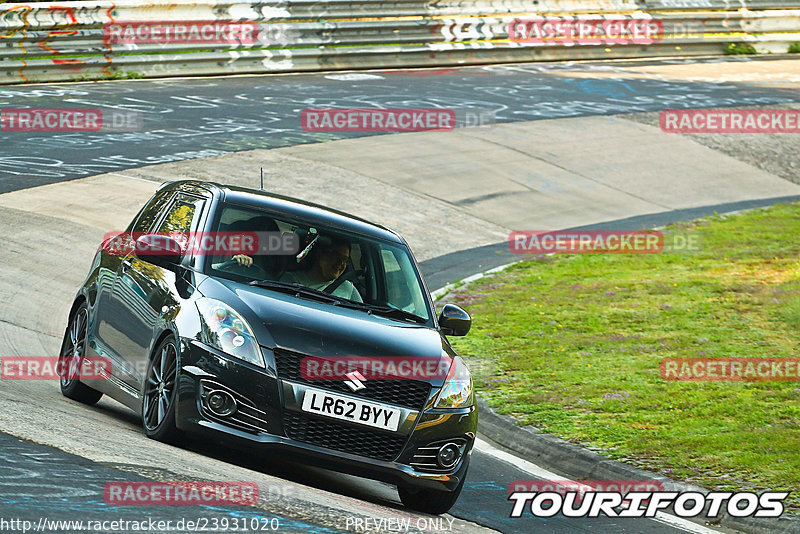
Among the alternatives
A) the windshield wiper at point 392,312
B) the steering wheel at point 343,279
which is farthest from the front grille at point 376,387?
the steering wheel at point 343,279

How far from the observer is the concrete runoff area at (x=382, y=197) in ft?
25.0

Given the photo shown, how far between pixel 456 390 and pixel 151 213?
3073 mm

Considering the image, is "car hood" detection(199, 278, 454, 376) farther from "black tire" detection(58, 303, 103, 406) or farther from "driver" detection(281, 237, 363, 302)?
"black tire" detection(58, 303, 103, 406)

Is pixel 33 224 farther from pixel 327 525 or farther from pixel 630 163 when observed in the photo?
pixel 630 163

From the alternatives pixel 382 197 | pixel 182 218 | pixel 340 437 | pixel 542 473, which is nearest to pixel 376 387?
pixel 340 437

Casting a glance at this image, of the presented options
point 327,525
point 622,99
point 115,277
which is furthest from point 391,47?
point 327,525

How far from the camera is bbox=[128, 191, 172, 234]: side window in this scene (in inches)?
362

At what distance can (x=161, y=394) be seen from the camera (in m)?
7.40

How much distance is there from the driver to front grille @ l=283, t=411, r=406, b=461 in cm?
124

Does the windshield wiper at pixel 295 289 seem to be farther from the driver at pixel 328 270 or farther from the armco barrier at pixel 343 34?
the armco barrier at pixel 343 34

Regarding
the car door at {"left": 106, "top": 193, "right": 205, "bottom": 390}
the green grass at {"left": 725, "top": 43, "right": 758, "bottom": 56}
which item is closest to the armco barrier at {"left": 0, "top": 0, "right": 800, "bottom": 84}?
the green grass at {"left": 725, "top": 43, "right": 758, "bottom": 56}

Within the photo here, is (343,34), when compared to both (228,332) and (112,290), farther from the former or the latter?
(228,332)

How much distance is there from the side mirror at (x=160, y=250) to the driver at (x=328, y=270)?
0.71 metres

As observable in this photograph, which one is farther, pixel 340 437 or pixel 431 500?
pixel 431 500
